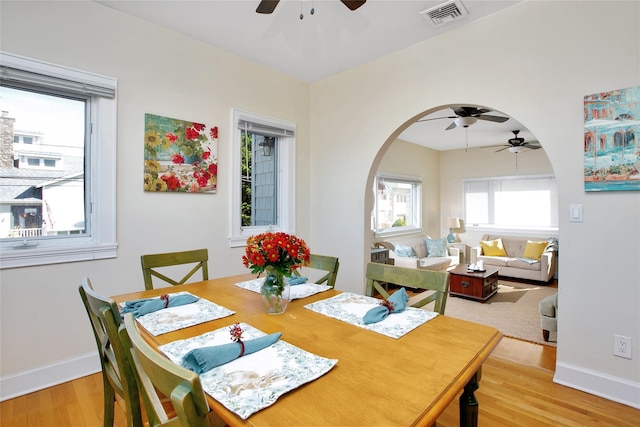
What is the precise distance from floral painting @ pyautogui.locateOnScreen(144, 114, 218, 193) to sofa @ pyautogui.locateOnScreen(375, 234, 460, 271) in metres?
3.23

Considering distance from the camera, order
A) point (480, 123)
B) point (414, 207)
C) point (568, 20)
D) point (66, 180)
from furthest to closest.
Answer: point (414, 207) → point (480, 123) → point (66, 180) → point (568, 20)

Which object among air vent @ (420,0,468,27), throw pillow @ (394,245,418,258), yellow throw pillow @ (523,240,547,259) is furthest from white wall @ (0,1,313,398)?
yellow throw pillow @ (523,240,547,259)

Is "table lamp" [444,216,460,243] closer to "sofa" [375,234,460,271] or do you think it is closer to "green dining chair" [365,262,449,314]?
"sofa" [375,234,460,271]

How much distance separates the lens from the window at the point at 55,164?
208 cm

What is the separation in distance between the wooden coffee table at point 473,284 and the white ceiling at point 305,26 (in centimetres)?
315

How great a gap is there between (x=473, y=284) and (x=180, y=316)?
4.19m

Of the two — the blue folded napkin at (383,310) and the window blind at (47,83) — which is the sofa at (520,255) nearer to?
the blue folded napkin at (383,310)

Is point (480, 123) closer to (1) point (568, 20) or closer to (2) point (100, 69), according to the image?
(1) point (568, 20)

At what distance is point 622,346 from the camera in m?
2.01

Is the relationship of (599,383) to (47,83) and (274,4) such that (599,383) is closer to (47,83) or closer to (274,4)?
(274,4)

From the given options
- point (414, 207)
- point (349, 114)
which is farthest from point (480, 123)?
point (349, 114)

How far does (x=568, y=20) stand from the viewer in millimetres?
2156

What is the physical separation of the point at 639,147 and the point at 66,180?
3.79 meters

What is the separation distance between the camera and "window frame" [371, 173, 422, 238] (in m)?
5.93
